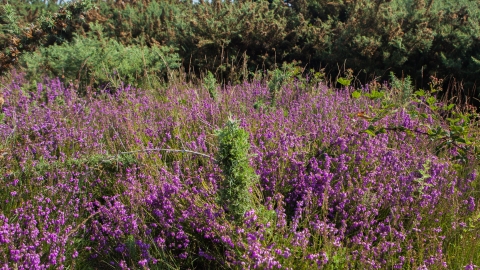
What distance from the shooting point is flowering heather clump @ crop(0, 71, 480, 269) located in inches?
94.6

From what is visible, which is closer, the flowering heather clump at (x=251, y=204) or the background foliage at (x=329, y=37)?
the flowering heather clump at (x=251, y=204)

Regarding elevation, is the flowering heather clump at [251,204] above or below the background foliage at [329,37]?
below

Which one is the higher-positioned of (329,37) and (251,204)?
(329,37)

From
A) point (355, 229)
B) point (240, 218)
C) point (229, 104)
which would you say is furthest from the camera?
point (229, 104)

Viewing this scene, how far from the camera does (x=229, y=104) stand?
15.6 ft

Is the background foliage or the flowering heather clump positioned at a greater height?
the background foliage

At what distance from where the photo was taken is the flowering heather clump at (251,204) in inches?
94.6

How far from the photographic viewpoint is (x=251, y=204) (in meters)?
2.61

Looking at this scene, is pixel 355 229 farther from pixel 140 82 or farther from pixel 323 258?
pixel 140 82

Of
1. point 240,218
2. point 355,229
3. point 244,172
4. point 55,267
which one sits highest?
point 244,172

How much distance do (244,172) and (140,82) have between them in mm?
4853

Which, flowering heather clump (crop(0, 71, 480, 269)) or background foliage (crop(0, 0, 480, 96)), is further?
background foliage (crop(0, 0, 480, 96))

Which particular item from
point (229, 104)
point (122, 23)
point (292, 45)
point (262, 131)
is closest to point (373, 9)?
point (292, 45)

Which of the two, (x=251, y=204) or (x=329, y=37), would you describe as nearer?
(x=251, y=204)
